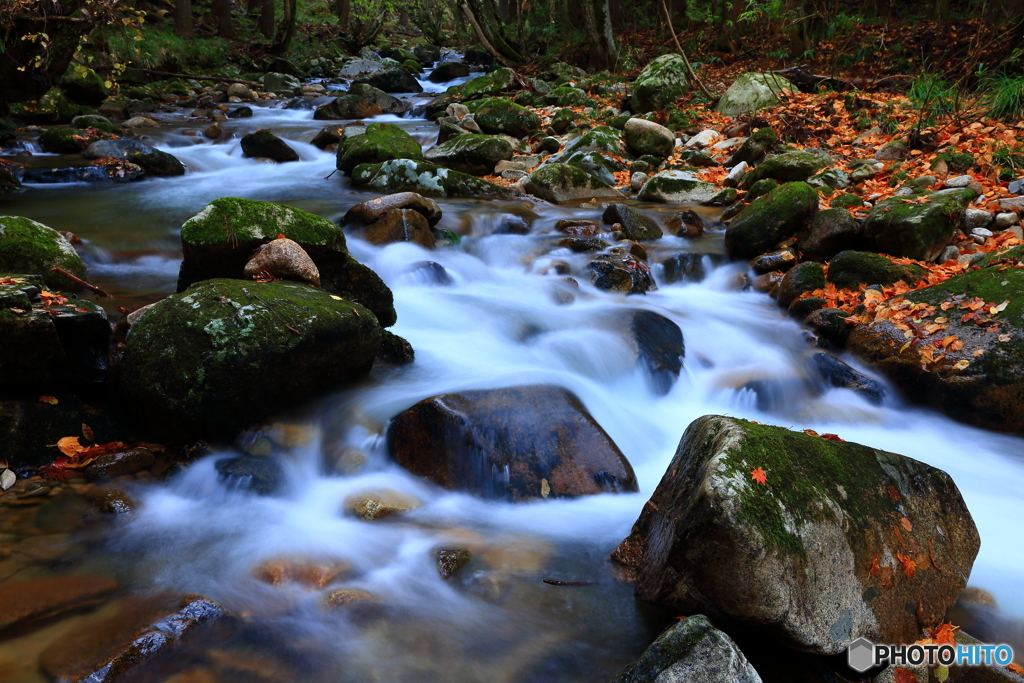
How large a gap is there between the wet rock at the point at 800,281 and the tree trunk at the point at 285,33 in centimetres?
2372

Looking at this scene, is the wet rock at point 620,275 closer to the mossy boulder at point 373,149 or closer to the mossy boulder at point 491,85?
the mossy boulder at point 373,149

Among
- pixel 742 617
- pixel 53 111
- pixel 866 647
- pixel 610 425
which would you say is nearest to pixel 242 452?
pixel 610 425

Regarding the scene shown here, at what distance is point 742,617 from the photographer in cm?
263

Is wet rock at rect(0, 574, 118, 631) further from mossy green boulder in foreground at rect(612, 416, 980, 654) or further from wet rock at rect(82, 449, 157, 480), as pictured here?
mossy green boulder in foreground at rect(612, 416, 980, 654)

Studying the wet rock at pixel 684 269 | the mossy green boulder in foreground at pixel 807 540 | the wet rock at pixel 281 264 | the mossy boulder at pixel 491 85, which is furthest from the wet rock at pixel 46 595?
the mossy boulder at pixel 491 85

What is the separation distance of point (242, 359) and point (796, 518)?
3357 millimetres

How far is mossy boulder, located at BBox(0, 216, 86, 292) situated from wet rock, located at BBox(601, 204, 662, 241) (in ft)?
20.9

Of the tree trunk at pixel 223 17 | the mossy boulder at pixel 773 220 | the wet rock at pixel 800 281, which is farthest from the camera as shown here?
the tree trunk at pixel 223 17

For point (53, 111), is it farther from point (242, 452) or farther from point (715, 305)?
point (715, 305)

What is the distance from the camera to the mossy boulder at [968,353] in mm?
4977

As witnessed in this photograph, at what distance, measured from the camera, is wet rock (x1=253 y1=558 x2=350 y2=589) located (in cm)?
332

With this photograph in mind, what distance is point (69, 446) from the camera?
3.97 metres

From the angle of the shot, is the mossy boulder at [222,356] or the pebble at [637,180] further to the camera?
the pebble at [637,180]

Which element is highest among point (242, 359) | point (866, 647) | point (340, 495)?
point (242, 359)
